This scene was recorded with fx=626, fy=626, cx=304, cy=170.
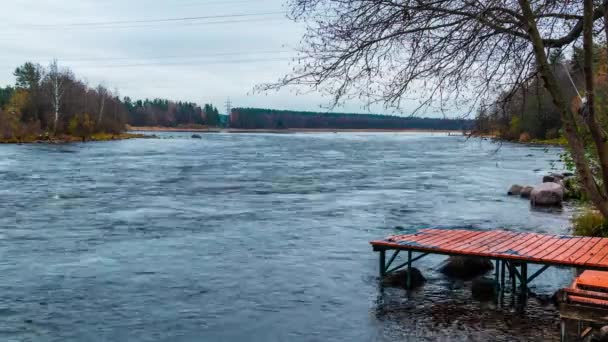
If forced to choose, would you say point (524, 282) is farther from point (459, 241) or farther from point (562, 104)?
point (562, 104)

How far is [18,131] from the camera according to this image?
233 feet

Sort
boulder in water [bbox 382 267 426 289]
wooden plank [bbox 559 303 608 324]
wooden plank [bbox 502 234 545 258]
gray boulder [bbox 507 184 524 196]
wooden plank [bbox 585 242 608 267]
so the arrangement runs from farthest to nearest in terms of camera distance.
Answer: gray boulder [bbox 507 184 524 196], boulder in water [bbox 382 267 426 289], wooden plank [bbox 502 234 545 258], wooden plank [bbox 585 242 608 267], wooden plank [bbox 559 303 608 324]

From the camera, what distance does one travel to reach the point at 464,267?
40.2 ft

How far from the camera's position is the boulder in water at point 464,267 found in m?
12.2

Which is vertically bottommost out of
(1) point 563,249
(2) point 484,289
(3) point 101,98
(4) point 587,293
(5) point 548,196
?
(2) point 484,289

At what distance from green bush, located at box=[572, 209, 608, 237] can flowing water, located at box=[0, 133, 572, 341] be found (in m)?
1.62

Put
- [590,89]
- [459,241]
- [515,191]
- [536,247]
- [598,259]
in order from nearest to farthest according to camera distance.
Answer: [590,89], [598,259], [536,247], [459,241], [515,191]

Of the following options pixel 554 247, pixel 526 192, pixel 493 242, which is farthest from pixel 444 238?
pixel 526 192

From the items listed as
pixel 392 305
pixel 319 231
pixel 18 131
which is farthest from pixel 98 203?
pixel 18 131

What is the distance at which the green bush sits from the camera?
1412 centimetres

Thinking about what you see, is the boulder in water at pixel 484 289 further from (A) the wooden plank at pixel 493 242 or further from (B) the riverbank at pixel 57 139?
(B) the riverbank at pixel 57 139

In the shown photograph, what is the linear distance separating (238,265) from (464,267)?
180 inches

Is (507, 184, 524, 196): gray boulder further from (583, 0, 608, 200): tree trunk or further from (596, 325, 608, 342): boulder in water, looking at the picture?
(583, 0, 608, 200): tree trunk

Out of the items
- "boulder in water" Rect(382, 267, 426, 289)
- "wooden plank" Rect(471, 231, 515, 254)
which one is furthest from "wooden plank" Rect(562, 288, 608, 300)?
"boulder in water" Rect(382, 267, 426, 289)
